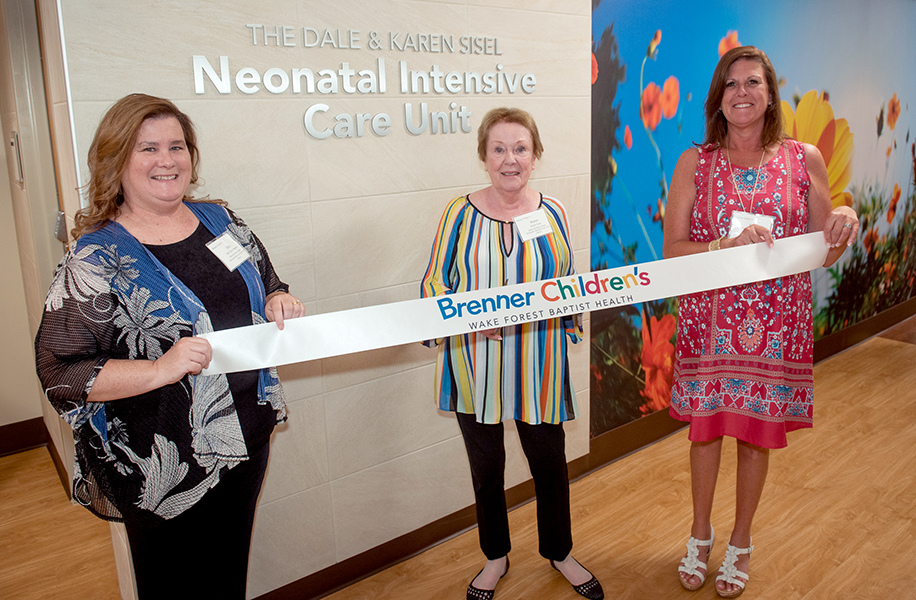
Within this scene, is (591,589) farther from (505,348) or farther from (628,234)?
(628,234)

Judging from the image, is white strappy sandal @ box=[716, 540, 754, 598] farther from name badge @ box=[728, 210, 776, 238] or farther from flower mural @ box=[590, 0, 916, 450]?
name badge @ box=[728, 210, 776, 238]

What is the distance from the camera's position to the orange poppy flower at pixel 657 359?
12.4 ft

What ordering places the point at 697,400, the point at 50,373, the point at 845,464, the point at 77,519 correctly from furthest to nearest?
the point at 845,464 < the point at 77,519 < the point at 697,400 < the point at 50,373

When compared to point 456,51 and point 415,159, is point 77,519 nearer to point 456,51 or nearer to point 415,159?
point 415,159

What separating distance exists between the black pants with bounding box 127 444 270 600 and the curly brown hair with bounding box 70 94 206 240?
0.76m

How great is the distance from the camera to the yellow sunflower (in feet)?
14.8

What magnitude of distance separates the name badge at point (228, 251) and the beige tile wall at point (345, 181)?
1.67ft

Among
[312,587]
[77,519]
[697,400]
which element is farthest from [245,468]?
[77,519]

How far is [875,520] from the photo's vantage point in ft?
9.91

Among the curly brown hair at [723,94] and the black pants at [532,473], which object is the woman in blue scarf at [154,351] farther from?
the curly brown hair at [723,94]

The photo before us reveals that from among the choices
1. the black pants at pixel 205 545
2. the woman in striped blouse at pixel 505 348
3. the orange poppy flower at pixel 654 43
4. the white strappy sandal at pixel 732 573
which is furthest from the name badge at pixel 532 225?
the orange poppy flower at pixel 654 43

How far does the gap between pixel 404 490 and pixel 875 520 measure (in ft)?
7.06

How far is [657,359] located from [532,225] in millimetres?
1993

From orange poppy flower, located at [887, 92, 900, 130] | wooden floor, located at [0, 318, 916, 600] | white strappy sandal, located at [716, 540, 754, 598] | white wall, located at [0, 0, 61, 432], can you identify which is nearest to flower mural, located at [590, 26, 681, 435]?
wooden floor, located at [0, 318, 916, 600]
